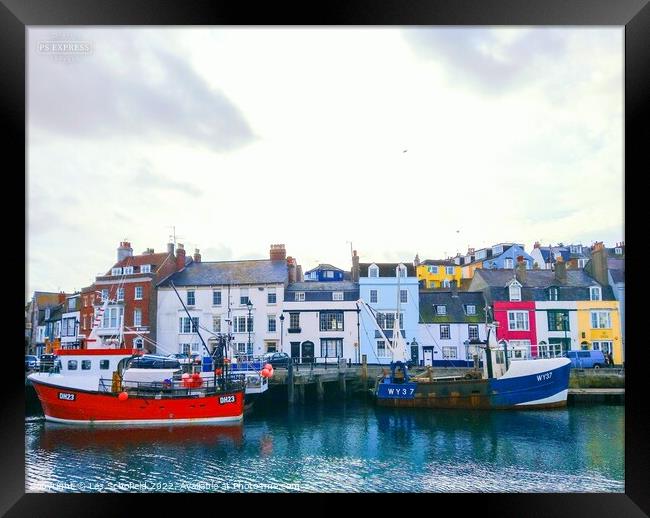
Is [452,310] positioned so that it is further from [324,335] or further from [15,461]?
[15,461]

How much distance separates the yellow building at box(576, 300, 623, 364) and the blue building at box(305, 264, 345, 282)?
11.3ft

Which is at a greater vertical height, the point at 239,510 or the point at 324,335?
Result: the point at 324,335

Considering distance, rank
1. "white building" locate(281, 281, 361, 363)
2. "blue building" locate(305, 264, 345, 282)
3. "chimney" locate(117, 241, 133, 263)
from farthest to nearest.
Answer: "white building" locate(281, 281, 361, 363) < "blue building" locate(305, 264, 345, 282) < "chimney" locate(117, 241, 133, 263)

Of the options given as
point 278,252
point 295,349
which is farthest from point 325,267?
point 295,349

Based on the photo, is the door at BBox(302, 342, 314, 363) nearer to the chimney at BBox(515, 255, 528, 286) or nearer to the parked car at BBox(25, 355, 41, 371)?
the chimney at BBox(515, 255, 528, 286)

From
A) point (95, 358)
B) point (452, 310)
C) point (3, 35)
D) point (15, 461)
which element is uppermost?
point (3, 35)

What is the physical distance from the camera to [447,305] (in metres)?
7.59

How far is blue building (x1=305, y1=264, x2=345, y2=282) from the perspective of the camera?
7.42m

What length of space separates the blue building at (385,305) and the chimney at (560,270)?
6.58ft

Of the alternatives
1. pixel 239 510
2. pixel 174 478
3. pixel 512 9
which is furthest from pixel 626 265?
pixel 174 478

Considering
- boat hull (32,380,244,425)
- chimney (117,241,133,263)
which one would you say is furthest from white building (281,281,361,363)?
chimney (117,241,133,263)

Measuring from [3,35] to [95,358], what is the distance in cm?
446

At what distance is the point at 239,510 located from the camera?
558 centimetres

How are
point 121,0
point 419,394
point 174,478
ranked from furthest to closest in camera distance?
point 419,394 < point 174,478 < point 121,0
